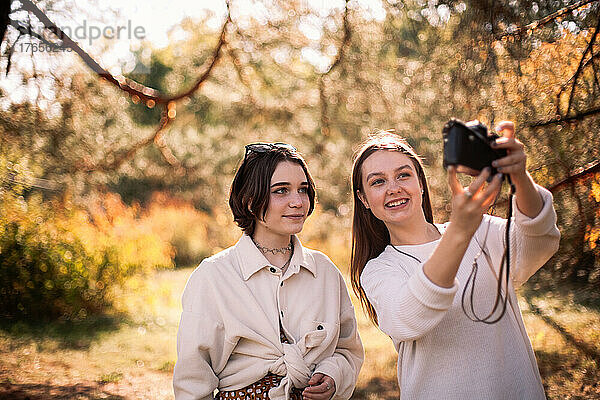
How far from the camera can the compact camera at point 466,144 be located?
1265 mm

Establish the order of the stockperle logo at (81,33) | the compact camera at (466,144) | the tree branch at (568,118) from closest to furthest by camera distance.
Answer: the compact camera at (466,144) < the tree branch at (568,118) < the stockperle logo at (81,33)

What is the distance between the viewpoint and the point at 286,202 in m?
2.03

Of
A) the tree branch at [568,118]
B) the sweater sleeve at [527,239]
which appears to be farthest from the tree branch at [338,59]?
the sweater sleeve at [527,239]

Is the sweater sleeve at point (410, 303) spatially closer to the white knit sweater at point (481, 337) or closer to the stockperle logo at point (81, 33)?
the white knit sweater at point (481, 337)

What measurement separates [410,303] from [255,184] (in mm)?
848

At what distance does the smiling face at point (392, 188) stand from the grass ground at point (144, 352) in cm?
163

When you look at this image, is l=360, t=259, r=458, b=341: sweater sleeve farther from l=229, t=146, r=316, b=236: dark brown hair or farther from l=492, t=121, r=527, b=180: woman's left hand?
l=229, t=146, r=316, b=236: dark brown hair

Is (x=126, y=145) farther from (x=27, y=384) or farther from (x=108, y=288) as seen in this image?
(x=27, y=384)

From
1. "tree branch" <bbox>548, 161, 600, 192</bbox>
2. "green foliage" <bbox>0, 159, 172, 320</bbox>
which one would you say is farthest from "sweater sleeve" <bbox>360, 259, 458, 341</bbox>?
"green foliage" <bbox>0, 159, 172, 320</bbox>

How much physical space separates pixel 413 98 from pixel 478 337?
13.5 feet

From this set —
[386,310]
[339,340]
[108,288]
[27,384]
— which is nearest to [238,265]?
[339,340]

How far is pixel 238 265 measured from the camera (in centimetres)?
205

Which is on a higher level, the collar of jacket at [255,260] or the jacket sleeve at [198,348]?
the collar of jacket at [255,260]

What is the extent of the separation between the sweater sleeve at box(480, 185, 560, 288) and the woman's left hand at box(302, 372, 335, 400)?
2.25 ft
